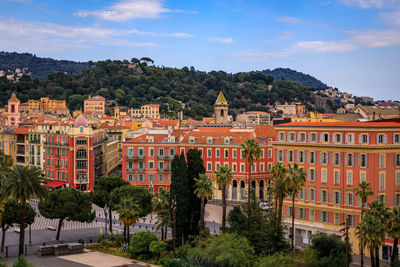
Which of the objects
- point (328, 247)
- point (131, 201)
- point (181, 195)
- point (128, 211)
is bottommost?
point (328, 247)

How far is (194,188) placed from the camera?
64.8m

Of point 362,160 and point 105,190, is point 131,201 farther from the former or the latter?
point 362,160

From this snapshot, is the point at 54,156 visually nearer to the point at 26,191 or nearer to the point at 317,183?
the point at 26,191

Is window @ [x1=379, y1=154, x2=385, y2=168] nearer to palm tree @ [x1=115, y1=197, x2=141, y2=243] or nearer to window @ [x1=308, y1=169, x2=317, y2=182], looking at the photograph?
window @ [x1=308, y1=169, x2=317, y2=182]

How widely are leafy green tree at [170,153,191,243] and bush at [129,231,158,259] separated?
11.7 feet

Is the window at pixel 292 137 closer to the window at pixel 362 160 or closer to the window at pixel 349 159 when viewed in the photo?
the window at pixel 349 159

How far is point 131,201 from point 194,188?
7.75m

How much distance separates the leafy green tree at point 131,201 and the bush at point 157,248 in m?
4.17

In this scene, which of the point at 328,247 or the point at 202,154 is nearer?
the point at 328,247

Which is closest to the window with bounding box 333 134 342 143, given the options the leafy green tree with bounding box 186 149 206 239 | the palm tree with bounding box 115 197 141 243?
the leafy green tree with bounding box 186 149 206 239

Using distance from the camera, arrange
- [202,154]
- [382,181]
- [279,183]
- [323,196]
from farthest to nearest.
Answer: [202,154], [323,196], [382,181], [279,183]

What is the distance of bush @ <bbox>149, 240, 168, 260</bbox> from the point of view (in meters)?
59.1

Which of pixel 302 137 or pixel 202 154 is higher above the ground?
pixel 302 137

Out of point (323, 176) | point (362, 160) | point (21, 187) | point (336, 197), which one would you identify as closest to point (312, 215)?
point (336, 197)
